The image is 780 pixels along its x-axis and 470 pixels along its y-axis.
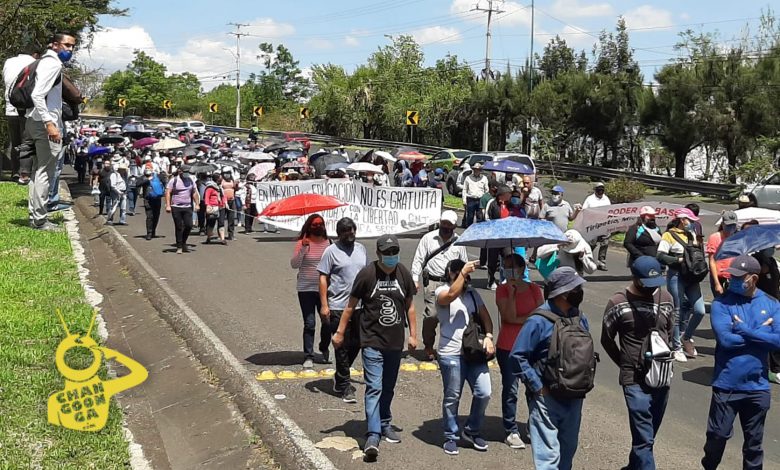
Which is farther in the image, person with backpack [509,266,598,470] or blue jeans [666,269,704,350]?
blue jeans [666,269,704,350]

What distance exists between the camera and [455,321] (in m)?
7.20

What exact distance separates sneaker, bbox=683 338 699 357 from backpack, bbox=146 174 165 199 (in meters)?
13.5

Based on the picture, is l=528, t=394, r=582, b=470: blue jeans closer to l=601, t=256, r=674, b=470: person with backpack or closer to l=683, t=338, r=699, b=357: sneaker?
l=601, t=256, r=674, b=470: person with backpack

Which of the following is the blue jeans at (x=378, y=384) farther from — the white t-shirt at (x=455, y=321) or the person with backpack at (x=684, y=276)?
the person with backpack at (x=684, y=276)

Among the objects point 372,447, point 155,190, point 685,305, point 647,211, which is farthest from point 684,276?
point 155,190

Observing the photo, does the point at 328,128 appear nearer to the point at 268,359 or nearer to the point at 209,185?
the point at 209,185

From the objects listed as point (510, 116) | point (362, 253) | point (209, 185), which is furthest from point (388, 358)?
point (510, 116)

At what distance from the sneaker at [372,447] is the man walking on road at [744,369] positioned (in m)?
2.39

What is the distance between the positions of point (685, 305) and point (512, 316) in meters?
4.48

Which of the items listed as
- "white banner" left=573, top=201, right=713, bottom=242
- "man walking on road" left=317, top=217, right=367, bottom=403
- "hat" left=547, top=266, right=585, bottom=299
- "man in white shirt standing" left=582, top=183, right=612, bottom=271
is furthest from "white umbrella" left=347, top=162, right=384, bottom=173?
"hat" left=547, top=266, right=585, bottom=299

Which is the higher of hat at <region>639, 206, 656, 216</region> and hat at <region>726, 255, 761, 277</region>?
hat at <region>726, 255, 761, 277</region>

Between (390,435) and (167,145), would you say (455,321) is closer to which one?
(390,435)

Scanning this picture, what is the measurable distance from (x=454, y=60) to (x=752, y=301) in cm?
6820

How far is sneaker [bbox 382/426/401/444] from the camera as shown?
733cm
